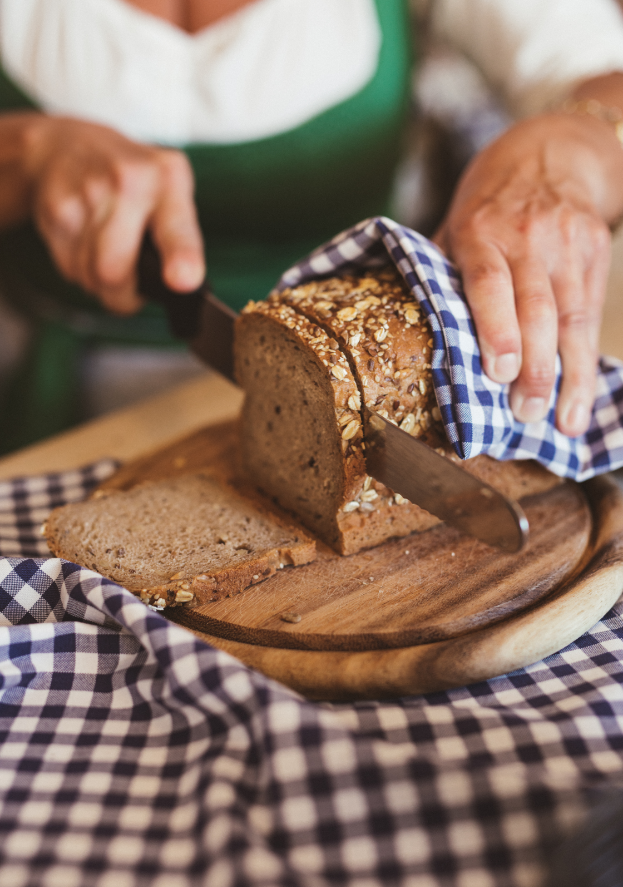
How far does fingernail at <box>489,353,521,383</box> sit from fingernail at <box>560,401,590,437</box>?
162 mm

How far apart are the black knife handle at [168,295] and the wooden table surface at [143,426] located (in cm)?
28

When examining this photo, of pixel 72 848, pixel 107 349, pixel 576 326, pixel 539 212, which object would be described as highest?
pixel 539 212

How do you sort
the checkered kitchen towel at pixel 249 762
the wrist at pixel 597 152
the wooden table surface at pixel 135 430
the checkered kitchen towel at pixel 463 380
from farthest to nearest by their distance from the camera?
the wooden table surface at pixel 135 430
the wrist at pixel 597 152
the checkered kitchen towel at pixel 463 380
the checkered kitchen towel at pixel 249 762

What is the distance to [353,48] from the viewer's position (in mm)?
2252

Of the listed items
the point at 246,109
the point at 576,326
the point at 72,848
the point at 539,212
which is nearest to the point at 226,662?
the point at 72,848

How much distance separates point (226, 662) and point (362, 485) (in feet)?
1.49

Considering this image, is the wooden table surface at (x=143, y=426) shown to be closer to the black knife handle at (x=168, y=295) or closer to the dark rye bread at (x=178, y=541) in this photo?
the black knife handle at (x=168, y=295)

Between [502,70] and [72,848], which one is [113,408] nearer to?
[502,70]

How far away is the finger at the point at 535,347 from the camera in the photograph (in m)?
1.24

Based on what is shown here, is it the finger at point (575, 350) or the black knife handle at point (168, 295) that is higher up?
the finger at point (575, 350)

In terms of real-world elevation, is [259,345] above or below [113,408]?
above

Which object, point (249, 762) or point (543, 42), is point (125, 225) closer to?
point (249, 762)

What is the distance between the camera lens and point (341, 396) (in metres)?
1.21

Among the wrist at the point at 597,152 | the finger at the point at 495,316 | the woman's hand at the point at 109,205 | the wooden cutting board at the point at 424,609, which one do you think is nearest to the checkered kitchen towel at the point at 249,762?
the wooden cutting board at the point at 424,609
